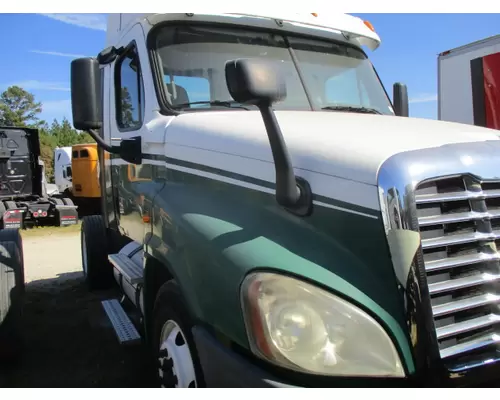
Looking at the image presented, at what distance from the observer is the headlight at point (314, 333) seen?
1.77 metres

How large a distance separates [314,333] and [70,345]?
3.34 m

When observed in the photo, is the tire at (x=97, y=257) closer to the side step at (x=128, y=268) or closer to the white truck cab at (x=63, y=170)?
the side step at (x=128, y=268)

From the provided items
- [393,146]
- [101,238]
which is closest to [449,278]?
[393,146]

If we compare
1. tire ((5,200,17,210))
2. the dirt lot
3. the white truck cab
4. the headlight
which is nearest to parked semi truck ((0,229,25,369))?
the dirt lot

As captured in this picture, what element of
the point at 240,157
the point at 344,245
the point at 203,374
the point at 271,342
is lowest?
the point at 203,374

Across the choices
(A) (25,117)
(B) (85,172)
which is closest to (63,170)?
(B) (85,172)

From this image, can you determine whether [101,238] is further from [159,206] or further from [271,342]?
[271,342]

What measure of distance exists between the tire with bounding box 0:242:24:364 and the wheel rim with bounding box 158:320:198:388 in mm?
1853

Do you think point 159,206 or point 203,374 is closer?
point 203,374

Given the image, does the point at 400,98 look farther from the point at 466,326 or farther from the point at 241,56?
the point at 466,326

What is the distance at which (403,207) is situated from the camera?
6.11ft

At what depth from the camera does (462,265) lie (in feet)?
6.50

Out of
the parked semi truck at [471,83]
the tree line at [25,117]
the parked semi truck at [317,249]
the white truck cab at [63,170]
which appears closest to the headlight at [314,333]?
the parked semi truck at [317,249]

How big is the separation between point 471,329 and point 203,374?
3.89 ft
